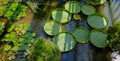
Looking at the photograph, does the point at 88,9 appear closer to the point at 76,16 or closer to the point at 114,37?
the point at 76,16

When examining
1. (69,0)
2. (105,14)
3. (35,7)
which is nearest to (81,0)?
(69,0)

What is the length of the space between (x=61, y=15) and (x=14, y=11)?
1.28 meters

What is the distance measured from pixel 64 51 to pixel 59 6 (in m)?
1.68

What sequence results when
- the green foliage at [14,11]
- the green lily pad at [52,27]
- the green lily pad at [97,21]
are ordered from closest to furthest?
the green lily pad at [52,27] → the green lily pad at [97,21] → the green foliage at [14,11]

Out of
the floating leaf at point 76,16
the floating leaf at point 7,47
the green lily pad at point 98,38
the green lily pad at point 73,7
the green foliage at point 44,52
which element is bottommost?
the green lily pad at point 98,38

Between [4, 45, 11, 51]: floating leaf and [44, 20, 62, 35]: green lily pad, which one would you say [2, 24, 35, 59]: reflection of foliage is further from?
[44, 20, 62, 35]: green lily pad

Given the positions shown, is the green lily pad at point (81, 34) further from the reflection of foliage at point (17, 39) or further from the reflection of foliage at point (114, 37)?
the reflection of foliage at point (17, 39)

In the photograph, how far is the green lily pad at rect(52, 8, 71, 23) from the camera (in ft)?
17.8

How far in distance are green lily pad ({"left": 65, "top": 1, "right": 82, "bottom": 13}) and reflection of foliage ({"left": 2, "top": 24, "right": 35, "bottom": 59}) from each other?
127cm

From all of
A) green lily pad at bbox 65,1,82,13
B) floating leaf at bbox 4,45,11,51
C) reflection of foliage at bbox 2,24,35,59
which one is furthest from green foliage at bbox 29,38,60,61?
green lily pad at bbox 65,1,82,13

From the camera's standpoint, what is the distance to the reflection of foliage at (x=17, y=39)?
4710mm

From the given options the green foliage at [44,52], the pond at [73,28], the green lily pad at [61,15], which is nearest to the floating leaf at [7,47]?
the pond at [73,28]

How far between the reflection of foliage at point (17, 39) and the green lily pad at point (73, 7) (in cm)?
127

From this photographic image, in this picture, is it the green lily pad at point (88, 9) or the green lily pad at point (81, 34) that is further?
the green lily pad at point (88, 9)
